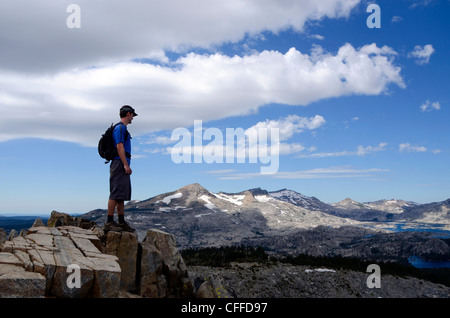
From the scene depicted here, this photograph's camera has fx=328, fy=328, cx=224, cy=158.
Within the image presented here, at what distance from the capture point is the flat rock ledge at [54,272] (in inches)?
440

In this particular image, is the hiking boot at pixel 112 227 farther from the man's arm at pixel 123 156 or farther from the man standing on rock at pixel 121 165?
the man's arm at pixel 123 156

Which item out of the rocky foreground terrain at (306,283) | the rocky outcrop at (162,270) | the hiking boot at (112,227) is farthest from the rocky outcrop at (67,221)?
the rocky foreground terrain at (306,283)

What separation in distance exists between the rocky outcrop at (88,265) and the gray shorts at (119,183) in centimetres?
295

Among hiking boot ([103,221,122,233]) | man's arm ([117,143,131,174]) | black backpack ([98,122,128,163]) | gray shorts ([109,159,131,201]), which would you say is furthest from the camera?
hiking boot ([103,221,122,233])

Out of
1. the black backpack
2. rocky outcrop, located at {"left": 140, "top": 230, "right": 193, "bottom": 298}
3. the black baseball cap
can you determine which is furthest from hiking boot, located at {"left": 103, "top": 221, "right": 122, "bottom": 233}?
the black baseball cap

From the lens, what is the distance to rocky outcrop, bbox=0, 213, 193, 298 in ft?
39.7

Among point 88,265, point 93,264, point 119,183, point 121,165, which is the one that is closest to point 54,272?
point 88,265

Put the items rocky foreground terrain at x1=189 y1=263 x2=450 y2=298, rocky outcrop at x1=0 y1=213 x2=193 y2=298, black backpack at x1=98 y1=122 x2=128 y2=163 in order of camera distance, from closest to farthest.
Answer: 1. rocky outcrop at x1=0 y1=213 x2=193 y2=298
2. black backpack at x1=98 y1=122 x2=128 y2=163
3. rocky foreground terrain at x1=189 y1=263 x2=450 y2=298

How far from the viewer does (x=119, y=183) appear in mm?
18547

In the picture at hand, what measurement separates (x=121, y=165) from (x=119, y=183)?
3.37 ft

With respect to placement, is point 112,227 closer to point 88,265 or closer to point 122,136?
point 122,136

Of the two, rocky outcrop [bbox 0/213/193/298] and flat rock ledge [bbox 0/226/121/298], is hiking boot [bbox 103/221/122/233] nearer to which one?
rocky outcrop [bbox 0/213/193/298]
